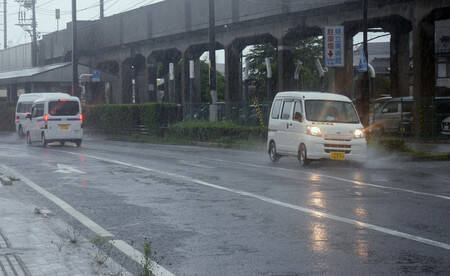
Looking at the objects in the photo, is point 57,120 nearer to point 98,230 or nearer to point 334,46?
point 334,46

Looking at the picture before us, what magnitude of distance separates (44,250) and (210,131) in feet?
84.9

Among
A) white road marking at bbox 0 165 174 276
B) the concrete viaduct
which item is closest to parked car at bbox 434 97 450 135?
the concrete viaduct

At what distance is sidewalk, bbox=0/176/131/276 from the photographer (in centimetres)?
664

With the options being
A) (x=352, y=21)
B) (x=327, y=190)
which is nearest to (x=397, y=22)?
(x=352, y=21)

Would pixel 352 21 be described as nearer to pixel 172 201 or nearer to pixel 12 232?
pixel 172 201

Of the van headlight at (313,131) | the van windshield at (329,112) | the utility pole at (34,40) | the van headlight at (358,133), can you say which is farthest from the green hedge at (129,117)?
the utility pole at (34,40)

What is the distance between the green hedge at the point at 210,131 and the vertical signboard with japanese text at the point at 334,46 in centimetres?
408

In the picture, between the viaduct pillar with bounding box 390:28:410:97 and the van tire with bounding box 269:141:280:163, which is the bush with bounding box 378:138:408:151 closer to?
the van tire with bounding box 269:141:280:163

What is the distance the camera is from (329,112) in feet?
64.5

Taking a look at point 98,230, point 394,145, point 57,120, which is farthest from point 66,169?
point 57,120

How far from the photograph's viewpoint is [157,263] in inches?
276

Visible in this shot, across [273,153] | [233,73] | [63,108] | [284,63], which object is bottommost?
[273,153]

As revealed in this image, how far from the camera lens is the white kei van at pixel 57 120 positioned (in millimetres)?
30078

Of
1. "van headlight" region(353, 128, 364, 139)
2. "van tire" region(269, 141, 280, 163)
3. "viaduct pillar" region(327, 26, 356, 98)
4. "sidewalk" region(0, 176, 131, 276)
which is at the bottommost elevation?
"sidewalk" region(0, 176, 131, 276)
